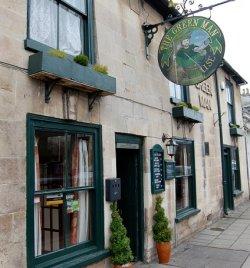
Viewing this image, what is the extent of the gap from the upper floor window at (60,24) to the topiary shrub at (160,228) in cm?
338

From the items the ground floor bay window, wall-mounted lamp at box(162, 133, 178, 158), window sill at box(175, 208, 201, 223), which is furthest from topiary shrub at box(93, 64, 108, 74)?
window sill at box(175, 208, 201, 223)

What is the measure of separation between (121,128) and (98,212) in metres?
1.54

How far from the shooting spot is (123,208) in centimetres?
718

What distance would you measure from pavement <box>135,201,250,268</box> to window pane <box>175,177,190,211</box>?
833mm

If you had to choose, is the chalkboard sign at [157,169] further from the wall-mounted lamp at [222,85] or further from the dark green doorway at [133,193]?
the wall-mounted lamp at [222,85]

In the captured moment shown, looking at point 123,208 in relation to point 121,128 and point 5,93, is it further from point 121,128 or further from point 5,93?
point 5,93

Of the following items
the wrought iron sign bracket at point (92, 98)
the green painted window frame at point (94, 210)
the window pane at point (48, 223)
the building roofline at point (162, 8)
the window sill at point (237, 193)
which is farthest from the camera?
the window sill at point (237, 193)

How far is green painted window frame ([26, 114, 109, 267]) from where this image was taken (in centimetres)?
444

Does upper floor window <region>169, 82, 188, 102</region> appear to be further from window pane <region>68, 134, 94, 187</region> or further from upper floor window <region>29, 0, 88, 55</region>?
window pane <region>68, 134, 94, 187</region>

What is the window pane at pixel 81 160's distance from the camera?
5406 millimetres

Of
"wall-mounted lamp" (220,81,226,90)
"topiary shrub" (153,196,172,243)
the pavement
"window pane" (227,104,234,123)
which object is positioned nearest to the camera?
the pavement

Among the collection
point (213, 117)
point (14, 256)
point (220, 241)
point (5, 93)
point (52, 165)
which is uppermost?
point (213, 117)

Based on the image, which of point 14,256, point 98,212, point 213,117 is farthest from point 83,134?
point 213,117

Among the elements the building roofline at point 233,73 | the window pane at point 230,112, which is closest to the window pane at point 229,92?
the window pane at point 230,112
